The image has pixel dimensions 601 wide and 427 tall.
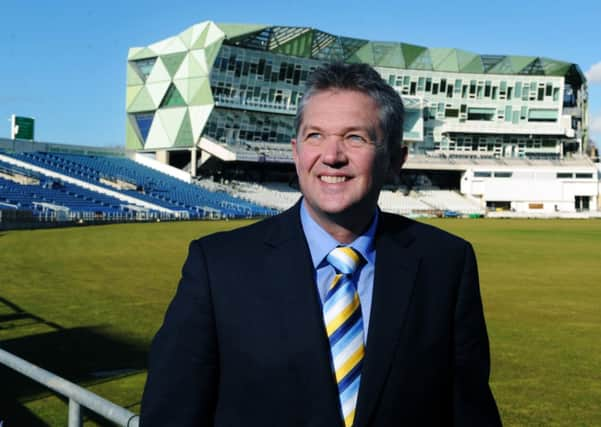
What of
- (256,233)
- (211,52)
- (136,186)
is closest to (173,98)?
(211,52)

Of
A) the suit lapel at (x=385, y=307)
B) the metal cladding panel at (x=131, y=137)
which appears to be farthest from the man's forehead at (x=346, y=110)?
the metal cladding panel at (x=131, y=137)

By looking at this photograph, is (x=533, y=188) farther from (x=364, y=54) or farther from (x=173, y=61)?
(x=173, y=61)

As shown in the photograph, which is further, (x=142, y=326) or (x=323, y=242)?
(x=142, y=326)

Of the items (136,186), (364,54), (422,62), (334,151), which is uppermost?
(422,62)

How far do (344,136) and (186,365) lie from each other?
1134 mm

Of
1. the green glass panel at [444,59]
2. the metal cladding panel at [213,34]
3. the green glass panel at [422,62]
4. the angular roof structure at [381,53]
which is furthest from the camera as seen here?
the green glass panel at [444,59]

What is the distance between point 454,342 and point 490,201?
96.7 metres

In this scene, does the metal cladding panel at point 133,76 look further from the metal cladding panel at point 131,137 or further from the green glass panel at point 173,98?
the green glass panel at point 173,98

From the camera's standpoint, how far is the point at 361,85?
2771 mm

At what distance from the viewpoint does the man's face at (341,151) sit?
277 cm

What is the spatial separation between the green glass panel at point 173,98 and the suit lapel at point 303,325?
82322mm

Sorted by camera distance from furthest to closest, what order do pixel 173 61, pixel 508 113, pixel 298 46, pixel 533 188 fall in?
pixel 508 113
pixel 533 188
pixel 298 46
pixel 173 61

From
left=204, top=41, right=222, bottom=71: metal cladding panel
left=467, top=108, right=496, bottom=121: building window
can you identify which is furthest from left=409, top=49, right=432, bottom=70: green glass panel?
left=204, top=41, right=222, bottom=71: metal cladding panel

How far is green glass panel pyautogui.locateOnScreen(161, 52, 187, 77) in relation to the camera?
82338 mm
